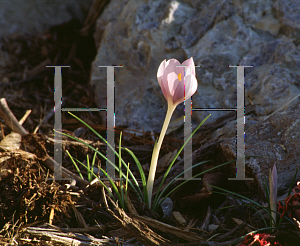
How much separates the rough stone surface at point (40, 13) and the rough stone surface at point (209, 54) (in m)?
1.10

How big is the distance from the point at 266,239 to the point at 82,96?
2.20 meters

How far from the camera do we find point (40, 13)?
3641 millimetres

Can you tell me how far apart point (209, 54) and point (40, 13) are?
2404 millimetres

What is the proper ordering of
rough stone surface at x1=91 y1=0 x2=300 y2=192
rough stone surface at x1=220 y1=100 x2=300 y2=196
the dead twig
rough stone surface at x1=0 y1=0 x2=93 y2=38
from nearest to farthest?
rough stone surface at x1=220 y1=100 x2=300 y2=196 → the dead twig → rough stone surface at x1=91 y1=0 x2=300 y2=192 → rough stone surface at x1=0 y1=0 x2=93 y2=38

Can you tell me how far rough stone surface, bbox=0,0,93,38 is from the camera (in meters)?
3.60

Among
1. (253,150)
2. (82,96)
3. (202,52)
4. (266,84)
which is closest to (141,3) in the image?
(202,52)

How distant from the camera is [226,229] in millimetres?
1291

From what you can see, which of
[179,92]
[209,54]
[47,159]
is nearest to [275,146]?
[179,92]

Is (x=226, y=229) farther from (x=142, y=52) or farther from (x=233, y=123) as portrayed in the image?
(x=142, y=52)

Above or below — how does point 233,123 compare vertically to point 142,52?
below

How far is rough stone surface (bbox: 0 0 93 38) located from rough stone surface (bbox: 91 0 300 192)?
110cm

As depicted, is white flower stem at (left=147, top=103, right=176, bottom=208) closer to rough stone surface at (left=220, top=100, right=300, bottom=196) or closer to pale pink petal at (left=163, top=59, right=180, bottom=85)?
pale pink petal at (left=163, top=59, right=180, bottom=85)

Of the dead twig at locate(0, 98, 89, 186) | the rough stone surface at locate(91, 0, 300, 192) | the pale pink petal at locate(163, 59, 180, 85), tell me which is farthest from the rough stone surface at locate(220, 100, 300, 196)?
the dead twig at locate(0, 98, 89, 186)

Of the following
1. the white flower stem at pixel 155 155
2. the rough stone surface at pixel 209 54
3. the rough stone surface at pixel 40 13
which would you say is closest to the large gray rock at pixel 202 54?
the rough stone surface at pixel 209 54
